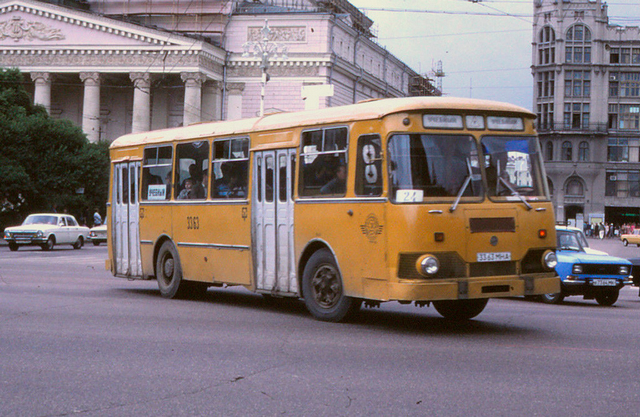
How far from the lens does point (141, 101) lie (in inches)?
2997

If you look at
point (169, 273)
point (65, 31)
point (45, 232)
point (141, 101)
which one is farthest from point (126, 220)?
point (65, 31)

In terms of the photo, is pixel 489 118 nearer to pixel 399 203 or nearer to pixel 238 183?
pixel 399 203

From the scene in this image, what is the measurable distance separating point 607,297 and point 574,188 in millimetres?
87794

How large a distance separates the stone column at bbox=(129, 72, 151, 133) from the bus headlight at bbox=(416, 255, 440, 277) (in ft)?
216

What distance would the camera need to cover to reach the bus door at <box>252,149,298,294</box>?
13.3 meters

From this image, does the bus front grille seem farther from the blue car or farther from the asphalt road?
the blue car

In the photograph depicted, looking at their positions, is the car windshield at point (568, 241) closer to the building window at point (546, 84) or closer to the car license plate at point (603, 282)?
the car license plate at point (603, 282)

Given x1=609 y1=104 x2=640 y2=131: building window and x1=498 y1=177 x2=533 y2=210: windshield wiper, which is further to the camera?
x1=609 y1=104 x2=640 y2=131: building window

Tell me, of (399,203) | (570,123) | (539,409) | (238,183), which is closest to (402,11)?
(238,183)

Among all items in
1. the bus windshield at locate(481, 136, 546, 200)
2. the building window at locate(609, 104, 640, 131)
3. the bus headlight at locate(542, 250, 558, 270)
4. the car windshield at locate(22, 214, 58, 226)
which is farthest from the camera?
the building window at locate(609, 104, 640, 131)

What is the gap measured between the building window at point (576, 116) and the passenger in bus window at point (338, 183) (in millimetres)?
96988

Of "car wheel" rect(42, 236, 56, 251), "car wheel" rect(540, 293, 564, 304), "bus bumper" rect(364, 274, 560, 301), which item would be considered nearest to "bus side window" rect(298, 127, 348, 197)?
"bus bumper" rect(364, 274, 560, 301)

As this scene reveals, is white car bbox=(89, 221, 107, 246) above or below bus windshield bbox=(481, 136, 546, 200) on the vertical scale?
below

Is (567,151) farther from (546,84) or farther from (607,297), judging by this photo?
(607,297)
